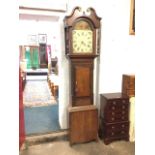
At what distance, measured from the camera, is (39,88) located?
6418mm

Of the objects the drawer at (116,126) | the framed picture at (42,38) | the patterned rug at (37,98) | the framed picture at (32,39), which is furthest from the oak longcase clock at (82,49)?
the framed picture at (32,39)

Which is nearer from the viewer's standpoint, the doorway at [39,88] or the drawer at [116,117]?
the drawer at [116,117]

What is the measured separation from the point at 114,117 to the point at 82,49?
1090mm

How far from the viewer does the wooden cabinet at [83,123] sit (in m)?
2.68

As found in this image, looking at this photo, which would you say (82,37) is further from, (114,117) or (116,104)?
(114,117)

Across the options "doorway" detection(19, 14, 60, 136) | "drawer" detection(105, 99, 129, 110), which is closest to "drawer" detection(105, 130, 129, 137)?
"drawer" detection(105, 99, 129, 110)

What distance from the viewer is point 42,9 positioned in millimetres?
2852

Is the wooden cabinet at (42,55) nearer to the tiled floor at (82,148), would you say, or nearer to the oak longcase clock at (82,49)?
the oak longcase clock at (82,49)

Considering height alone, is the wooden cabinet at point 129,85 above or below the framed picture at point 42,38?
below

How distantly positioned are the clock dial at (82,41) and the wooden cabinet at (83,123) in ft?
2.71

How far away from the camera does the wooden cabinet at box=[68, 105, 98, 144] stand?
2682 mm

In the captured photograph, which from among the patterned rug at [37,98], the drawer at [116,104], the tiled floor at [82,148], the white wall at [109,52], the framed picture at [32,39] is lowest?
the tiled floor at [82,148]
